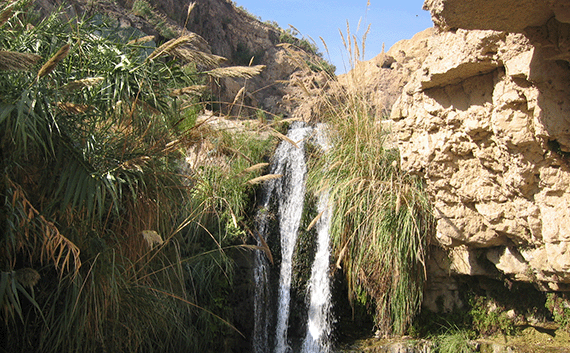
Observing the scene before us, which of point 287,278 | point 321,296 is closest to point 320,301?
point 321,296

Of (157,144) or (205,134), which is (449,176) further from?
(157,144)

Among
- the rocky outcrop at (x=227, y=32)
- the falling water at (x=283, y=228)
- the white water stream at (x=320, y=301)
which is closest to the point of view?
the white water stream at (x=320, y=301)

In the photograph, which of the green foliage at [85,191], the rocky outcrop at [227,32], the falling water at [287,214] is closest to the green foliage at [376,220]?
the falling water at [287,214]

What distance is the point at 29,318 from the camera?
2930mm

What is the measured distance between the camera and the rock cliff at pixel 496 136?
2.71 meters

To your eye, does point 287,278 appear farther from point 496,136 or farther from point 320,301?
point 496,136

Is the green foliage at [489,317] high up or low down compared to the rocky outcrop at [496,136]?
down

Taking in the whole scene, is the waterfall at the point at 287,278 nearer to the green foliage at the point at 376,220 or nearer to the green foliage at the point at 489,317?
the green foliage at the point at 376,220

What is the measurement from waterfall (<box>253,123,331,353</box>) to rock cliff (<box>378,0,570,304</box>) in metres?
1.13

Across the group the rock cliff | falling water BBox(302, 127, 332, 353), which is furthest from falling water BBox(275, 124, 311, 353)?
the rock cliff

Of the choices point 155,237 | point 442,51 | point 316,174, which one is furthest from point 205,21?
point 155,237

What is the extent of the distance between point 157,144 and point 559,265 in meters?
2.92

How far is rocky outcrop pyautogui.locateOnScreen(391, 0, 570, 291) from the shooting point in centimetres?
271

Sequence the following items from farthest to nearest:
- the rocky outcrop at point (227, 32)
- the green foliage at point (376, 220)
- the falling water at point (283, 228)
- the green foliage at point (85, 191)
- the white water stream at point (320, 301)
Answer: the rocky outcrop at point (227, 32), the falling water at point (283, 228), the white water stream at point (320, 301), the green foliage at point (376, 220), the green foliage at point (85, 191)
